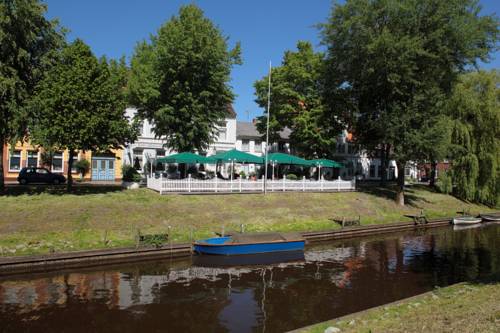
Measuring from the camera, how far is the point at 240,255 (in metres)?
21.4

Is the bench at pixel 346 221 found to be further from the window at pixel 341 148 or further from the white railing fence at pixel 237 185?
the window at pixel 341 148

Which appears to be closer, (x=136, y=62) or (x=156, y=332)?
(x=156, y=332)

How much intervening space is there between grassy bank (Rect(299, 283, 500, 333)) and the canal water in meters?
2.14

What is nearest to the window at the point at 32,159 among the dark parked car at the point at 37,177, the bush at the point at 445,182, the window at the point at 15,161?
the window at the point at 15,161

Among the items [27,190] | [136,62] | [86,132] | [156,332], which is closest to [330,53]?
[136,62]

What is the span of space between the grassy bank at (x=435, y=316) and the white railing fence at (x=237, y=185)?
69.7 ft

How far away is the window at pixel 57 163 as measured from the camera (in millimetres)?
45781

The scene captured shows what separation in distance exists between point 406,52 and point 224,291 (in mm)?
28501

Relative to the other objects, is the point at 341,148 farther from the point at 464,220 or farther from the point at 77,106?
the point at 77,106

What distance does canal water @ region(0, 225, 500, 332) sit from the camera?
12531mm

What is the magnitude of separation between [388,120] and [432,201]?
45.4 feet

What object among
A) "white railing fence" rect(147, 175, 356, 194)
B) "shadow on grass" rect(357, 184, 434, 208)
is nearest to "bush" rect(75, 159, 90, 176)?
"white railing fence" rect(147, 175, 356, 194)

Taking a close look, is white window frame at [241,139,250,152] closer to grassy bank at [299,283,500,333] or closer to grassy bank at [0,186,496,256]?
grassy bank at [0,186,496,256]

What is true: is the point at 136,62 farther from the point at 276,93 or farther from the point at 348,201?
the point at 348,201
